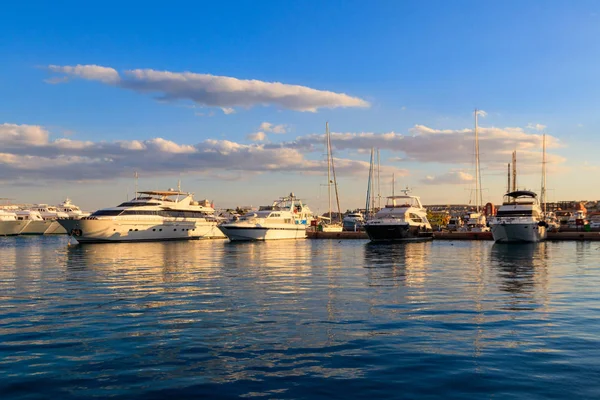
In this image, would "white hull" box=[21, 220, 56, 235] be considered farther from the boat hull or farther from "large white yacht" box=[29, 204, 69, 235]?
the boat hull

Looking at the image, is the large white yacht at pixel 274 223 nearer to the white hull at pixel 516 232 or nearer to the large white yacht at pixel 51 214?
the white hull at pixel 516 232

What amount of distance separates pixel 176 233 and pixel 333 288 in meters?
63.8

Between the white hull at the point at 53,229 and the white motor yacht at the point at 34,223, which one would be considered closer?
the white motor yacht at the point at 34,223

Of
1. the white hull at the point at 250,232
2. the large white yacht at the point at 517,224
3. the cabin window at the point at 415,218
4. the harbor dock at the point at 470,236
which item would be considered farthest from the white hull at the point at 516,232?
the white hull at the point at 250,232

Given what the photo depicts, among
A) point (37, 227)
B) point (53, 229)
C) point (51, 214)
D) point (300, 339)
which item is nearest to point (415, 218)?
point (300, 339)

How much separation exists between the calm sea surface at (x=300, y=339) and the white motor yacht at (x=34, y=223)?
336 feet

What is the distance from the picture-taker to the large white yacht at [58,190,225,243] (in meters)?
69.6

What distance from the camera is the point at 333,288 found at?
69.3ft

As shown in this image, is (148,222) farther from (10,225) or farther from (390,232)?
(10,225)

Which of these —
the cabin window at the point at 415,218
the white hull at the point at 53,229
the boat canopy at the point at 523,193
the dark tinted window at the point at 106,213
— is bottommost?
the white hull at the point at 53,229

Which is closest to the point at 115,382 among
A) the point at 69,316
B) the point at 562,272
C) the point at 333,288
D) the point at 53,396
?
the point at 53,396

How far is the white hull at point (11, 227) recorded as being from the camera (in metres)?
108

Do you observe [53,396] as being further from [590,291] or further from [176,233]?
[176,233]

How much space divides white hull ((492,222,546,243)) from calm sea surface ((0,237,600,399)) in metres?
37.1
